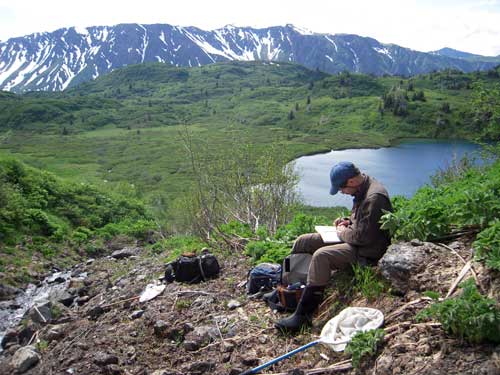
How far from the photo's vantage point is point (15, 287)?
1995 cm

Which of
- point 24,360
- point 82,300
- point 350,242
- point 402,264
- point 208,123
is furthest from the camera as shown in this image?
point 208,123

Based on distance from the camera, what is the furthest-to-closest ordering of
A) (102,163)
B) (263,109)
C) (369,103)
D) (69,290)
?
1. (263,109)
2. (369,103)
3. (102,163)
4. (69,290)

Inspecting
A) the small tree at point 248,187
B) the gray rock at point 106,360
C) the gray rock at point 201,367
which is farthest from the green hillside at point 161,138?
the gray rock at point 201,367

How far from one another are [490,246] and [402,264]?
1.23 m

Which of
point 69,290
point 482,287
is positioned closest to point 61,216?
point 69,290

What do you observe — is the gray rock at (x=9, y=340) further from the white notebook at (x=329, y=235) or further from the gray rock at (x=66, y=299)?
the white notebook at (x=329, y=235)

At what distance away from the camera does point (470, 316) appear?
4.28m

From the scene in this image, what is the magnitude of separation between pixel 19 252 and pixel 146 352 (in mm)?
19498

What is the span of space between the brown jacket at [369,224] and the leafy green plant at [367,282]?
0.22 m

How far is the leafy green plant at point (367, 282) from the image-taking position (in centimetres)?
623

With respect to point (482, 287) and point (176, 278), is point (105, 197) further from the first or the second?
point (482, 287)

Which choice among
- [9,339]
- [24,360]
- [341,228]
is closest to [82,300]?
[9,339]

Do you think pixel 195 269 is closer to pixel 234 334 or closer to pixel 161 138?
pixel 234 334

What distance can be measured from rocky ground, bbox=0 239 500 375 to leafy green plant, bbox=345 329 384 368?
0.22 feet
